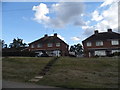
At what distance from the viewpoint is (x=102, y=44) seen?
60.8 meters

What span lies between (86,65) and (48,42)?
4230 cm

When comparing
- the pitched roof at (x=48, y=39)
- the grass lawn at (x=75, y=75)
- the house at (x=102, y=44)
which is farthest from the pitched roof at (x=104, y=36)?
the grass lawn at (x=75, y=75)

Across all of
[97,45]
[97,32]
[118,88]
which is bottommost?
[118,88]

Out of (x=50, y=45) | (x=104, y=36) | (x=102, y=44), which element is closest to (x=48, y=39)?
(x=50, y=45)

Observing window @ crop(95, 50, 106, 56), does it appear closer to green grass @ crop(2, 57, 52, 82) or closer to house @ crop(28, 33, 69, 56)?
house @ crop(28, 33, 69, 56)

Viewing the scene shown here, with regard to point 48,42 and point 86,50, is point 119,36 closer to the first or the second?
point 86,50

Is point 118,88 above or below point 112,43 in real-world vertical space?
below

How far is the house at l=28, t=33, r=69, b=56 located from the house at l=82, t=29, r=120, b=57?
8313 millimetres

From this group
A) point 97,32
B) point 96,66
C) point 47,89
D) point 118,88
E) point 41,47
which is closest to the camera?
point 47,89

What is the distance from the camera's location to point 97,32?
64438 mm

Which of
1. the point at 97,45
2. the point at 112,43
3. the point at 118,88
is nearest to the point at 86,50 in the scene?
the point at 97,45

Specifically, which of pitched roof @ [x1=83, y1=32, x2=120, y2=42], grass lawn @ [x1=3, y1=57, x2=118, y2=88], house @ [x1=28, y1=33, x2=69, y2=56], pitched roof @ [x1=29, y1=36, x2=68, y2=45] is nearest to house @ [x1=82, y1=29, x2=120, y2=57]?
pitched roof @ [x1=83, y1=32, x2=120, y2=42]

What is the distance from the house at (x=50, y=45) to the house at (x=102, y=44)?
27.3 feet

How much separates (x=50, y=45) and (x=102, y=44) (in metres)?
17.5
